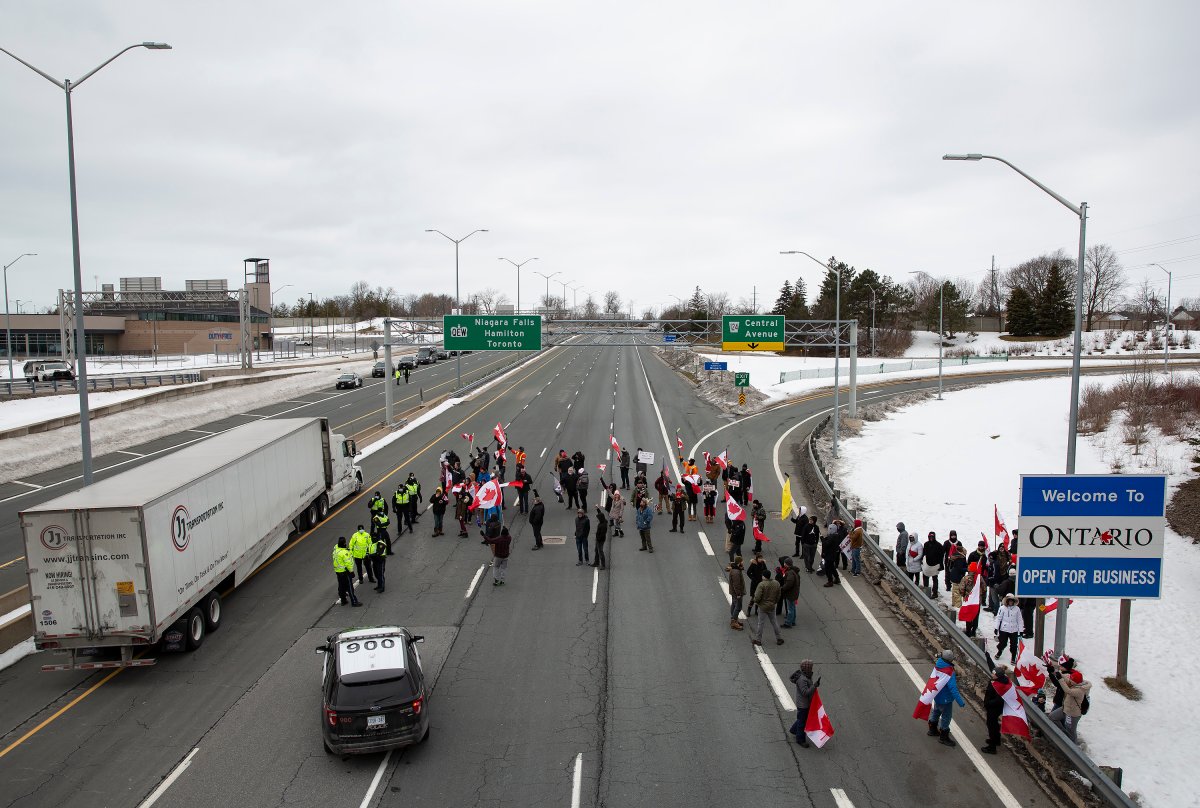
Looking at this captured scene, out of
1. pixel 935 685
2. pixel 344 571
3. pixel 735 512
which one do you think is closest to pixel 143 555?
pixel 344 571

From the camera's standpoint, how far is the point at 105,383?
53188mm

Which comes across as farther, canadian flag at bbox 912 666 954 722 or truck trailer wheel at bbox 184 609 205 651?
truck trailer wheel at bbox 184 609 205 651

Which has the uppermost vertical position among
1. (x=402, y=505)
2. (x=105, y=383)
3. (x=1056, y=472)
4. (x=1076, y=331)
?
(x=1076, y=331)

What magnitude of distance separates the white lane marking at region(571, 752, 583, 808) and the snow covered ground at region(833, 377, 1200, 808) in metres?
5.97

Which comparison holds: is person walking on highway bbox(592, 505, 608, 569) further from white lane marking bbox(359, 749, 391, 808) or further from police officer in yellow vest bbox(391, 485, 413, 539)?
white lane marking bbox(359, 749, 391, 808)

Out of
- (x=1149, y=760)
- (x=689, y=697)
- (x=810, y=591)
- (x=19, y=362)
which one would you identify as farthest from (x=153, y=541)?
(x=19, y=362)

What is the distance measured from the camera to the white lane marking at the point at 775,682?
40.3ft

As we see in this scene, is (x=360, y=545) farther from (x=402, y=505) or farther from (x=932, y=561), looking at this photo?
(x=932, y=561)

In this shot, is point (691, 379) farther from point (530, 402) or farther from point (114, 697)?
point (114, 697)

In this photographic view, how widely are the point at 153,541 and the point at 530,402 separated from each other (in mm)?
40832

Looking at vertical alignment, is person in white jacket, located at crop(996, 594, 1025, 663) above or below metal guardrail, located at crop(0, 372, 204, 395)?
below

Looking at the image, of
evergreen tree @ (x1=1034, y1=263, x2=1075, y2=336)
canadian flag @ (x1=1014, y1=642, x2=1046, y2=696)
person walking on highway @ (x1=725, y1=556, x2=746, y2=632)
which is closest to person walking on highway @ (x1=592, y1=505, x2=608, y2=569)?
person walking on highway @ (x1=725, y1=556, x2=746, y2=632)

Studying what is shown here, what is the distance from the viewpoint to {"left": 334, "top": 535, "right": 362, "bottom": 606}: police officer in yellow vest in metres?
16.0

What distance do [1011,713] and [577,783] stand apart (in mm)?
6240
